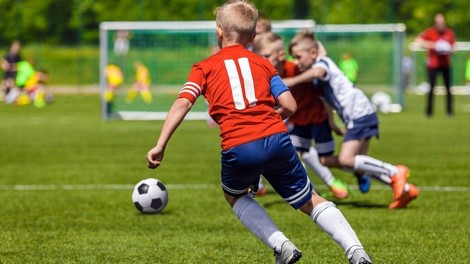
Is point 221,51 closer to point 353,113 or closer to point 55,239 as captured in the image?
point 55,239

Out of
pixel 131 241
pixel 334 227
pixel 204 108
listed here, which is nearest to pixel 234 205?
pixel 334 227

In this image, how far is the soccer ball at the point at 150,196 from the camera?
7.77 m

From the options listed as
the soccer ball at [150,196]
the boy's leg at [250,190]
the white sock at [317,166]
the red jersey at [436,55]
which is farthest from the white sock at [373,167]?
the red jersey at [436,55]

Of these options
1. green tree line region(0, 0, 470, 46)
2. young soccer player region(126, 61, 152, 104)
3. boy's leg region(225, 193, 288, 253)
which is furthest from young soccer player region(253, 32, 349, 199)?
green tree line region(0, 0, 470, 46)

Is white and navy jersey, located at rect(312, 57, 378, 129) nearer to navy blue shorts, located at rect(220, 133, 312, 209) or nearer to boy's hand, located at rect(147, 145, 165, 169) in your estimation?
navy blue shorts, located at rect(220, 133, 312, 209)

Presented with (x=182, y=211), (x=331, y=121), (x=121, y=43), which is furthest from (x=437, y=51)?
(x=182, y=211)

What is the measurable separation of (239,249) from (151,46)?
823 inches

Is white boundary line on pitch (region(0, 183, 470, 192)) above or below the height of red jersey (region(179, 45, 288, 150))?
below

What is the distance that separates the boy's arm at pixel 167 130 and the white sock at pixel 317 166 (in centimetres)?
461

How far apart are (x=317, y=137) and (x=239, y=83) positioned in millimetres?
4390

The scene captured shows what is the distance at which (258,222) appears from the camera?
5.48 metres

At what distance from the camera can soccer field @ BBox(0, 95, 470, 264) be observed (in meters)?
6.76

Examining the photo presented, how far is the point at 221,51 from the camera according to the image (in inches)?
216

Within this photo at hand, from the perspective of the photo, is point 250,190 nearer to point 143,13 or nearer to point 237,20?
point 237,20
